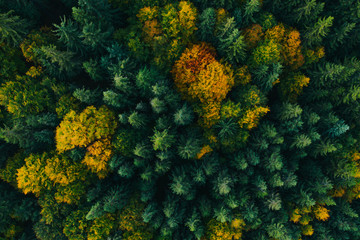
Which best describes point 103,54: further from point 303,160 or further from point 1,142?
point 303,160

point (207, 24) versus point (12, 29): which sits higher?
point (207, 24)

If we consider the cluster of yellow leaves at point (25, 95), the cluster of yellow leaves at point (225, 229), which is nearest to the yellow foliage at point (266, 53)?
the cluster of yellow leaves at point (225, 229)

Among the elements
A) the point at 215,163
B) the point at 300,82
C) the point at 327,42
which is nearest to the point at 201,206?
the point at 215,163

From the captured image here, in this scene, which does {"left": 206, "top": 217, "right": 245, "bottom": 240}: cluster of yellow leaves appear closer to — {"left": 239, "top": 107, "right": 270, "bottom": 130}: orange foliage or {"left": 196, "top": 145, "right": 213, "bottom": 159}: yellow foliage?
{"left": 196, "top": 145, "right": 213, "bottom": 159}: yellow foliage

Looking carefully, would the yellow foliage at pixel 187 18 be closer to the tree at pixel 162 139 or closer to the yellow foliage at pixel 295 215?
the tree at pixel 162 139

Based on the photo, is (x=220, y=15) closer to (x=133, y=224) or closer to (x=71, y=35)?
(x=71, y=35)

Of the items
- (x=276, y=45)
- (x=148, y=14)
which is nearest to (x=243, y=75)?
(x=276, y=45)

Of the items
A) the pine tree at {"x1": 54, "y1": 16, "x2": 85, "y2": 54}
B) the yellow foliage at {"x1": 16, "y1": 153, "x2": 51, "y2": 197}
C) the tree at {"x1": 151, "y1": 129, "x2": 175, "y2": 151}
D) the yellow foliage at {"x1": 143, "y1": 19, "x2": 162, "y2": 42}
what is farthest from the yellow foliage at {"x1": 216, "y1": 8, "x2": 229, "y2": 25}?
the yellow foliage at {"x1": 16, "y1": 153, "x2": 51, "y2": 197}
